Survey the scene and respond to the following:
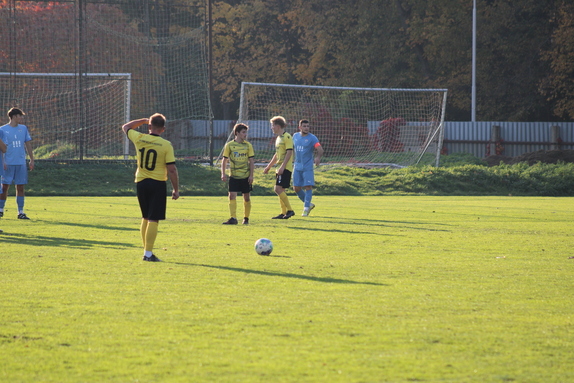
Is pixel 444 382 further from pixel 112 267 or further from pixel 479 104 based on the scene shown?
pixel 479 104

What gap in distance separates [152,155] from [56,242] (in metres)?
2.72

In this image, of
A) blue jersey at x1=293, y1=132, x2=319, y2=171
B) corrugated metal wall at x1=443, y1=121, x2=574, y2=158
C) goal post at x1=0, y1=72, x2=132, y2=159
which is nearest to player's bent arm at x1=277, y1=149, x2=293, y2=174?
blue jersey at x1=293, y1=132, x2=319, y2=171

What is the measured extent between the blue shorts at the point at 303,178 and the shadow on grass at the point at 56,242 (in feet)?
18.9

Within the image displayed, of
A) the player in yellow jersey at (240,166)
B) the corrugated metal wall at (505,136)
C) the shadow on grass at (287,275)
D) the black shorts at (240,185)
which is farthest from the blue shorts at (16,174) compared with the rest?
the corrugated metal wall at (505,136)

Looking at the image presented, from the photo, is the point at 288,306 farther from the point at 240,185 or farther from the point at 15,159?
the point at 15,159

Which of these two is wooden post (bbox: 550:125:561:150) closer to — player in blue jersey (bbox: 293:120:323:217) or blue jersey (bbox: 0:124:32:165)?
player in blue jersey (bbox: 293:120:323:217)

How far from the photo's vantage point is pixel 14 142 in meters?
15.4

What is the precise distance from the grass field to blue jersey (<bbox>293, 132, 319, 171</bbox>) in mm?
3041

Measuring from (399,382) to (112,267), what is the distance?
515cm

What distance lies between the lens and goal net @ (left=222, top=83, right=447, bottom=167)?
33.6 meters

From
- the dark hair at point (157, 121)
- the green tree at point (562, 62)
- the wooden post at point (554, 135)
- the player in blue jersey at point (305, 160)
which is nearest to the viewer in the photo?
the dark hair at point (157, 121)

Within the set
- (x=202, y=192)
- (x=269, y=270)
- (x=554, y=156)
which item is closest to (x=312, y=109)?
(x=554, y=156)

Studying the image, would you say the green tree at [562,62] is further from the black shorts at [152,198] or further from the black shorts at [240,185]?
the black shorts at [152,198]

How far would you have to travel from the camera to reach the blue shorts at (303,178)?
16.6 meters
